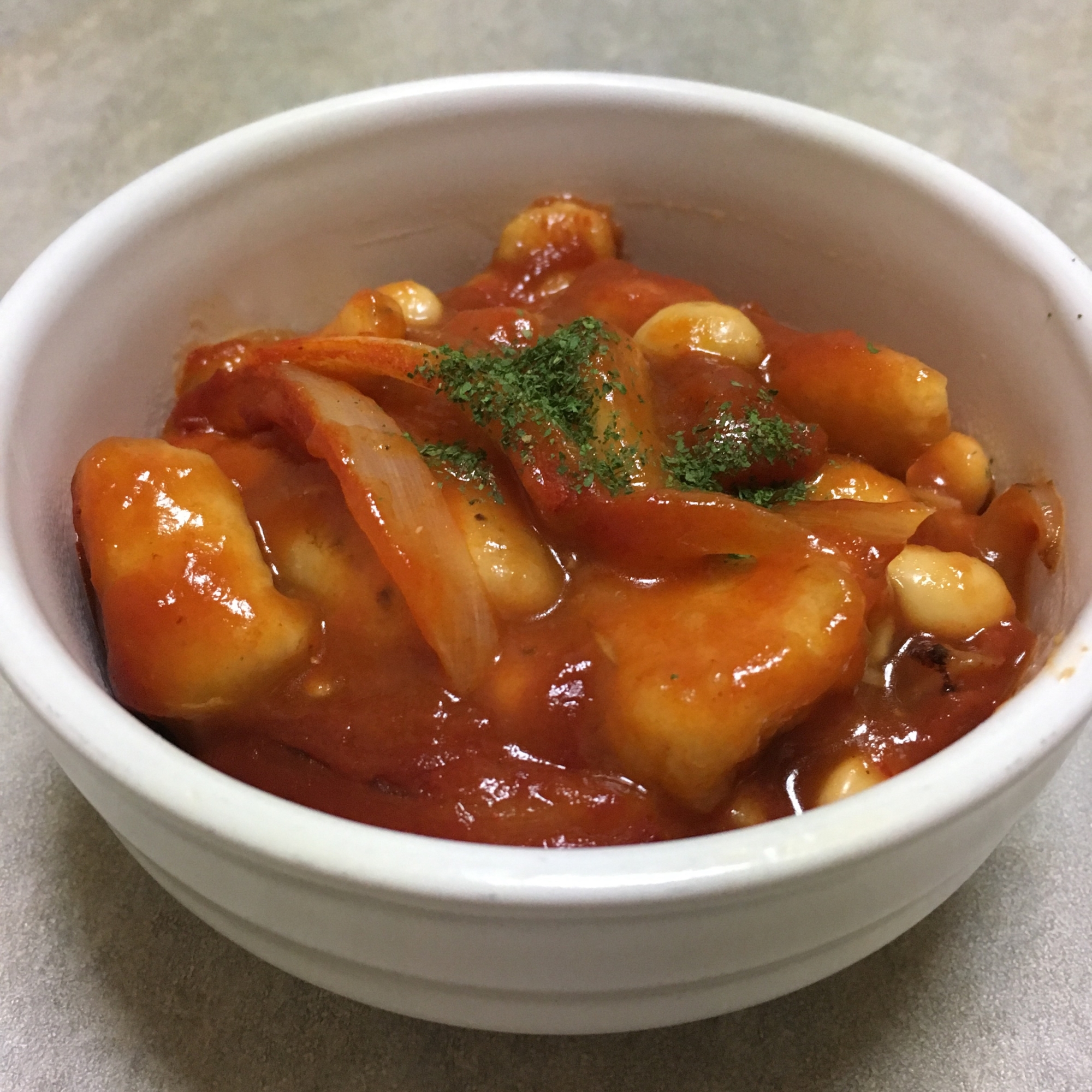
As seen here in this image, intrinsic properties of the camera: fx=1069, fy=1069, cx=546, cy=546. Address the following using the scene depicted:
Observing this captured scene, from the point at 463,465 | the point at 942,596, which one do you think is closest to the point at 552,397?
the point at 463,465

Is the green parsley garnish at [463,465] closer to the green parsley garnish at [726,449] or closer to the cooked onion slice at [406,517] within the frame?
the cooked onion slice at [406,517]

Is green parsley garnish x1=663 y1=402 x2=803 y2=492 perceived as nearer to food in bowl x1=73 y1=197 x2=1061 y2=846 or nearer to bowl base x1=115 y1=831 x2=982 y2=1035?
food in bowl x1=73 y1=197 x2=1061 y2=846

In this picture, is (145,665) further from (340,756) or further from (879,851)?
(879,851)

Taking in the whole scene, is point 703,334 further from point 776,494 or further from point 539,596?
point 539,596

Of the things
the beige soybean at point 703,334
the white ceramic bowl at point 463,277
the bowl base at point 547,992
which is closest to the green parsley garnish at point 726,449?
the beige soybean at point 703,334

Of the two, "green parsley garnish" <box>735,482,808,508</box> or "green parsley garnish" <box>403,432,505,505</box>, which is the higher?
"green parsley garnish" <box>403,432,505,505</box>

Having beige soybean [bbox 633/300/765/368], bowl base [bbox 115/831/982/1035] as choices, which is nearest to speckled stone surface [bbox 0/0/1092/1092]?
bowl base [bbox 115/831/982/1035]

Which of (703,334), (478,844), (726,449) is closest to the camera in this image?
(478,844)
